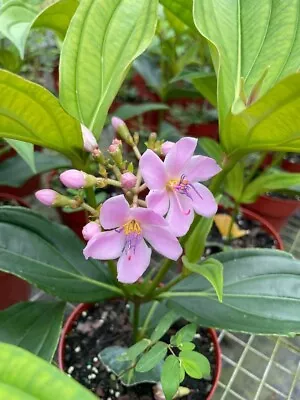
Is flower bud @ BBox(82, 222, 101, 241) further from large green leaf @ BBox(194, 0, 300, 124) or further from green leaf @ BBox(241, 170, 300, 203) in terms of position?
green leaf @ BBox(241, 170, 300, 203)

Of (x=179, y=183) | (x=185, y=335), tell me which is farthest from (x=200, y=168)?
(x=185, y=335)

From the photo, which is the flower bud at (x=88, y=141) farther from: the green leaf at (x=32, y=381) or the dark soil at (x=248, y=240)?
the dark soil at (x=248, y=240)

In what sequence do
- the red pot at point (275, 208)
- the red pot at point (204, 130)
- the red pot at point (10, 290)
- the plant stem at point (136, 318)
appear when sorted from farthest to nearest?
the red pot at point (204, 130) < the red pot at point (275, 208) < the red pot at point (10, 290) < the plant stem at point (136, 318)

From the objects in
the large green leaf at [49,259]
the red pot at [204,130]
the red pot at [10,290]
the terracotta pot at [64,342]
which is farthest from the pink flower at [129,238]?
the red pot at [204,130]

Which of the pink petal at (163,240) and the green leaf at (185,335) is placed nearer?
the pink petal at (163,240)

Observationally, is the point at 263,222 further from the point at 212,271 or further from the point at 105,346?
the point at 212,271
